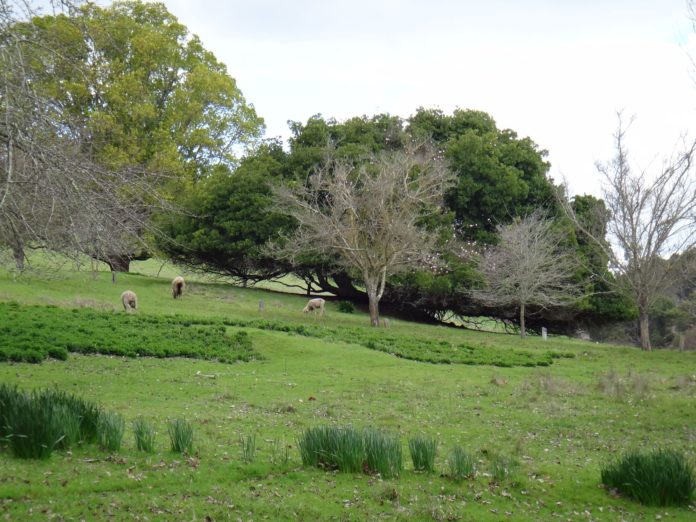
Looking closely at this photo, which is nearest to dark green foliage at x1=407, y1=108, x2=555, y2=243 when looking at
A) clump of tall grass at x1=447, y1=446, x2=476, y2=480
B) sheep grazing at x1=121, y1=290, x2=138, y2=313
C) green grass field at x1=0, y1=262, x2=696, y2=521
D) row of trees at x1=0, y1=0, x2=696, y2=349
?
row of trees at x1=0, y1=0, x2=696, y2=349

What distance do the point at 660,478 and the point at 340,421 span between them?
6116 millimetres

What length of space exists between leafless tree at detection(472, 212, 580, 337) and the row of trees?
0.11m

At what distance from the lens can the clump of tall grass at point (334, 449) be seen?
28.0 feet

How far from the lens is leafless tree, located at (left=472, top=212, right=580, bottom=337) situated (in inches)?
1401

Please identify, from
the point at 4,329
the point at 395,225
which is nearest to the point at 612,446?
the point at 4,329

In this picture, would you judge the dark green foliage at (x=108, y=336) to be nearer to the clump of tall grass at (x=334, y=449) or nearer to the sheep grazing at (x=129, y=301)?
the sheep grazing at (x=129, y=301)

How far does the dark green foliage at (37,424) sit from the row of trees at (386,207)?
61.2 ft

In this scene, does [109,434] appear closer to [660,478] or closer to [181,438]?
[181,438]

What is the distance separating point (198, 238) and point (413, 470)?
33745 millimetres

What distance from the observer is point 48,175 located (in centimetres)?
893

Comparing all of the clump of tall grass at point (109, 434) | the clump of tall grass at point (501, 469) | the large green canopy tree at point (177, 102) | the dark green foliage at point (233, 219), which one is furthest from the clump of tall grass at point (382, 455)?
the dark green foliage at point (233, 219)

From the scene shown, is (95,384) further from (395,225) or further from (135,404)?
(395,225)

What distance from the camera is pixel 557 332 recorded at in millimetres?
46500

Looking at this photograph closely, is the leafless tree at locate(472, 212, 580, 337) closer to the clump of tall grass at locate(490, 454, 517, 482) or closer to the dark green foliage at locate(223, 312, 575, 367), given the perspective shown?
the dark green foliage at locate(223, 312, 575, 367)
